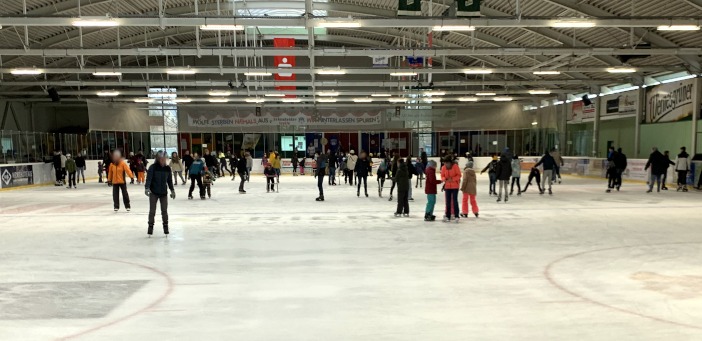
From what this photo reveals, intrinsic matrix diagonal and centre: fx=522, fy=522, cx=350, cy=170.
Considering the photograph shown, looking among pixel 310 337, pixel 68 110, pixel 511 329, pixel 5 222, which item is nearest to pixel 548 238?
pixel 511 329

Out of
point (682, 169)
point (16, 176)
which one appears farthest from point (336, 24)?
point (16, 176)

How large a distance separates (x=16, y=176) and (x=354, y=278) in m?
19.9

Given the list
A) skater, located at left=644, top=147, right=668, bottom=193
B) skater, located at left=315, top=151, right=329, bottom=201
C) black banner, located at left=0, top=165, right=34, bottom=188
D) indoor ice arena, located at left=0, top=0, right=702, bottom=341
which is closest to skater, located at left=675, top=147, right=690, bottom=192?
indoor ice arena, located at left=0, top=0, right=702, bottom=341

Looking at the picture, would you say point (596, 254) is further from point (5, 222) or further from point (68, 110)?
point (68, 110)

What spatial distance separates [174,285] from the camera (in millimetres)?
5367

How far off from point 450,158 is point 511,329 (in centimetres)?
598

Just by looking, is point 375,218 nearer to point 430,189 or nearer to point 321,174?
point 430,189

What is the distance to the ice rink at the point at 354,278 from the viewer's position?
4.06 metres

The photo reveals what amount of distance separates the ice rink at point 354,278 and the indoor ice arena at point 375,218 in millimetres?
34

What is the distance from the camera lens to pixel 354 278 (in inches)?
221

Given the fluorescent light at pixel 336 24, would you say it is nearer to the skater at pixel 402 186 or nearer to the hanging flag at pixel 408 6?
the hanging flag at pixel 408 6

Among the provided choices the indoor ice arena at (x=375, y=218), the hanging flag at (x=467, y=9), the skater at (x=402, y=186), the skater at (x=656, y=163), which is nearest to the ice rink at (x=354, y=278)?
the indoor ice arena at (x=375, y=218)

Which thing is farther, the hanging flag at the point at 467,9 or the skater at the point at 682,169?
the skater at the point at 682,169

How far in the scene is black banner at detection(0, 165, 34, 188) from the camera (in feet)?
64.5
